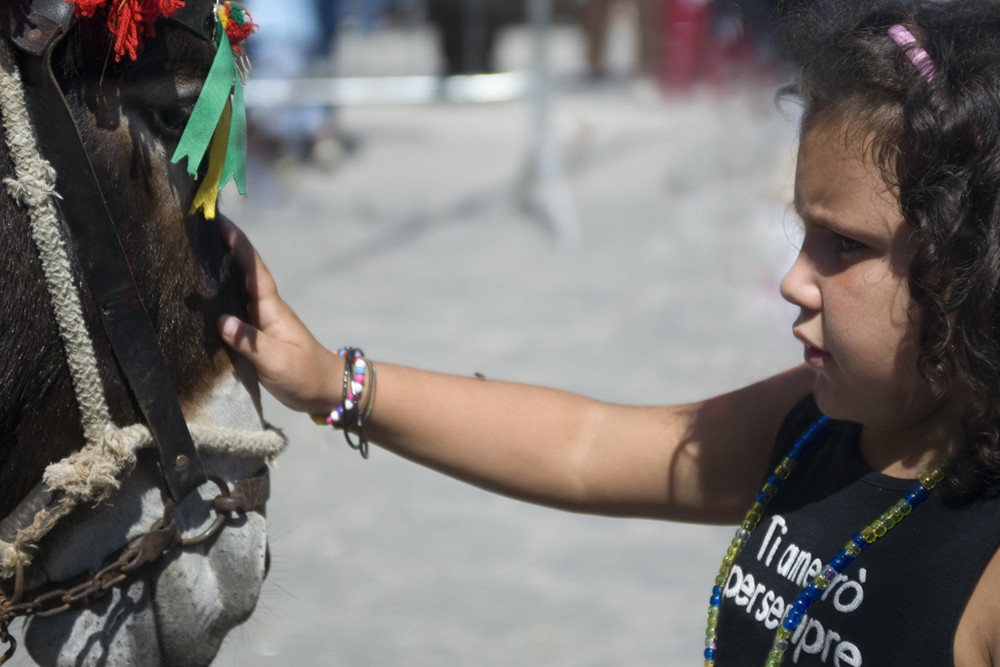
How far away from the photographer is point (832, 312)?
131 cm

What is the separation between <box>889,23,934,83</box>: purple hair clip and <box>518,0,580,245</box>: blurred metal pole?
5105 millimetres

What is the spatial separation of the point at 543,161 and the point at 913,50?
551 cm

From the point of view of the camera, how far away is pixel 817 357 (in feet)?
4.50

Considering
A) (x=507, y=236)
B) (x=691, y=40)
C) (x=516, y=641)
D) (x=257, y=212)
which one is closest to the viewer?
(x=516, y=641)

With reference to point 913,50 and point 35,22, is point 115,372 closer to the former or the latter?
point 35,22

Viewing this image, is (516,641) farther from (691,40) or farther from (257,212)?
(691,40)

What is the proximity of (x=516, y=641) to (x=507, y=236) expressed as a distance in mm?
3960

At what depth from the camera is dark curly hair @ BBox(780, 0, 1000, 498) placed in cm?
121

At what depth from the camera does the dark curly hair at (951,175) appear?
1.21m

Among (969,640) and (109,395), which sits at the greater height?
(109,395)

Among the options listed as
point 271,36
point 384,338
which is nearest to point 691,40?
point 271,36

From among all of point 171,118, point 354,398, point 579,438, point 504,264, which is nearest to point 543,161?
point 504,264

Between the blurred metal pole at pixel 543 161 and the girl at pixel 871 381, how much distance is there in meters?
4.92

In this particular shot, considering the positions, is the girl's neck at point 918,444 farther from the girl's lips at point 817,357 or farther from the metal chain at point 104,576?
the metal chain at point 104,576
